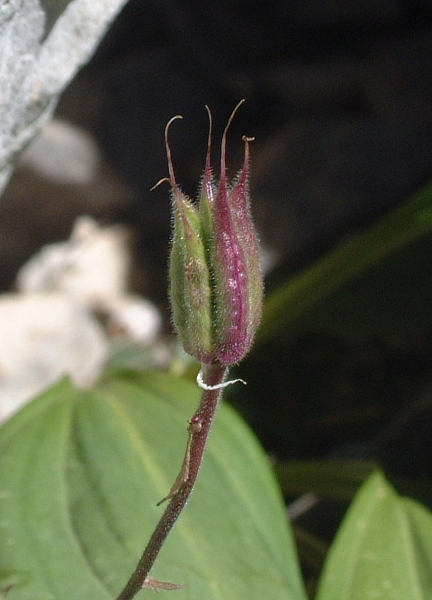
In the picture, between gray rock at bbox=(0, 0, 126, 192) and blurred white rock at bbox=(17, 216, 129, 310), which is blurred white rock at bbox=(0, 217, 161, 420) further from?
gray rock at bbox=(0, 0, 126, 192)

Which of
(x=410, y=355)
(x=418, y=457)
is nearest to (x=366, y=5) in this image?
(x=410, y=355)

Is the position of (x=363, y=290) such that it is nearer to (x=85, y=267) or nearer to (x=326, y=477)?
(x=326, y=477)

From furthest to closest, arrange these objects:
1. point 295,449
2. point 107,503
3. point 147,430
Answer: point 295,449
point 147,430
point 107,503

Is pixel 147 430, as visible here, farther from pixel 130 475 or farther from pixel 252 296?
pixel 252 296

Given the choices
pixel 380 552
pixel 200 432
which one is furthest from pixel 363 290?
→ pixel 200 432

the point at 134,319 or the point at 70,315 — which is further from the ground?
the point at 70,315

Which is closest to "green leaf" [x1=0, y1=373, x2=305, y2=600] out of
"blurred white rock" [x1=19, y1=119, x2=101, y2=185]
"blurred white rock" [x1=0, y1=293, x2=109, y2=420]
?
"blurred white rock" [x1=0, y1=293, x2=109, y2=420]
